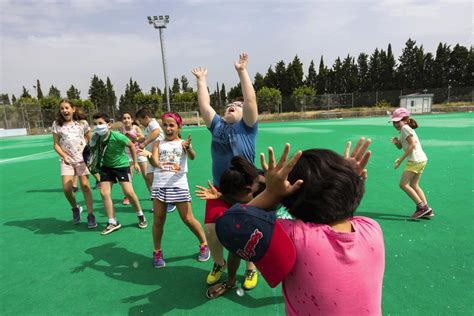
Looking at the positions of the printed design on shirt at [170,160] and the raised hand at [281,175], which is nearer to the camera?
the raised hand at [281,175]

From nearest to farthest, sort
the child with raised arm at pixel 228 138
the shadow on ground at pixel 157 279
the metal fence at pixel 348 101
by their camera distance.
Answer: the child with raised arm at pixel 228 138 < the shadow on ground at pixel 157 279 < the metal fence at pixel 348 101

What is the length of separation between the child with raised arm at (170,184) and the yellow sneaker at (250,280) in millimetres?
742

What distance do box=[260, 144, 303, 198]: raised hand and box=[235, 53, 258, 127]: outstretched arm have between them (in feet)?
4.30

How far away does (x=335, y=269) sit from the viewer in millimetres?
1190

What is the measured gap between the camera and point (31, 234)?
4906mm

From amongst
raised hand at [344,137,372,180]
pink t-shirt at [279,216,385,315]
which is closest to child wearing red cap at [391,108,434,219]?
raised hand at [344,137,372,180]

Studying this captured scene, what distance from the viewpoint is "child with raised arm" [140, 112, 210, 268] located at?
11.5 feet

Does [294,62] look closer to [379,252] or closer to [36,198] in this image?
[36,198]

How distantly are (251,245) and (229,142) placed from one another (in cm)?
178

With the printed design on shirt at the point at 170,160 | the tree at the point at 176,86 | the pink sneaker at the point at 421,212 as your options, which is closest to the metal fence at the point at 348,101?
the pink sneaker at the point at 421,212

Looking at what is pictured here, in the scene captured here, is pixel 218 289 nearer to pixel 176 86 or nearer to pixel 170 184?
pixel 170 184

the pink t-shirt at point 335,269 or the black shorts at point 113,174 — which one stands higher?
the pink t-shirt at point 335,269

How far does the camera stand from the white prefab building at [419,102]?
42.8m

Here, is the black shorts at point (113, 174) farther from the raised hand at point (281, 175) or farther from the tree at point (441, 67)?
the tree at point (441, 67)
